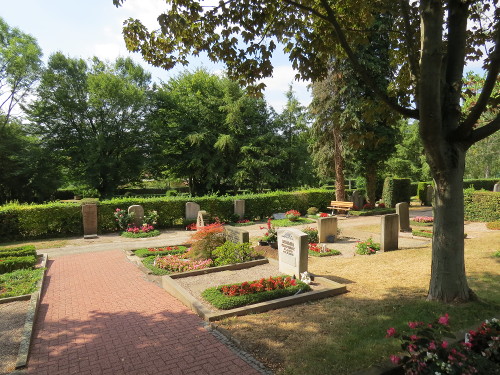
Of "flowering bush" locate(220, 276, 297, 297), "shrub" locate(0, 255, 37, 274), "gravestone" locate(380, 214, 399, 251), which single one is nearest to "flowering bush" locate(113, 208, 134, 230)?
"shrub" locate(0, 255, 37, 274)

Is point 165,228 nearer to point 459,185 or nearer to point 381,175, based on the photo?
point 459,185

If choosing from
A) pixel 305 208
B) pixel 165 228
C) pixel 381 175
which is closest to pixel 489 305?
pixel 165 228

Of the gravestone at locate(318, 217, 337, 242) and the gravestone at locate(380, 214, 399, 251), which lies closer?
the gravestone at locate(380, 214, 399, 251)

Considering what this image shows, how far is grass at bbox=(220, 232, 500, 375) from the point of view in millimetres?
4332

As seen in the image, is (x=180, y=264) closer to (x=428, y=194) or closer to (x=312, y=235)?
(x=312, y=235)

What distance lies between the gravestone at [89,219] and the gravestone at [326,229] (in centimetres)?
1113

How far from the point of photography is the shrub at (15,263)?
30.9 ft

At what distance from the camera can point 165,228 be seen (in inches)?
730

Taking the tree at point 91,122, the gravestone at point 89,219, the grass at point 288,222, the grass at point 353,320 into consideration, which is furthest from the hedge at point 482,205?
the tree at point 91,122

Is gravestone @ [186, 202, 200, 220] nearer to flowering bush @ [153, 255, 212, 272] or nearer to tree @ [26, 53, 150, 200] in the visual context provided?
flowering bush @ [153, 255, 212, 272]

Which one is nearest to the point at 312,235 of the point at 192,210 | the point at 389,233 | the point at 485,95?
the point at 389,233

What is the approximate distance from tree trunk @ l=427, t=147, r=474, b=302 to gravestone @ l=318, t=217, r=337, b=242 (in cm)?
768

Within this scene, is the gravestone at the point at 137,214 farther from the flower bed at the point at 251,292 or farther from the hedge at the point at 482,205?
the hedge at the point at 482,205

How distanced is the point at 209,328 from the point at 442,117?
563 cm
